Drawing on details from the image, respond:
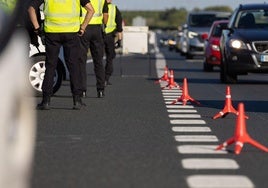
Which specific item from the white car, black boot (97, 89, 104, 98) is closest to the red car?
black boot (97, 89, 104, 98)

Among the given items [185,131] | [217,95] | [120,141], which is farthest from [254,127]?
[217,95]

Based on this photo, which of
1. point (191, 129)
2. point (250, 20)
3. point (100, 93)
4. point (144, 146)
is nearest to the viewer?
point (144, 146)

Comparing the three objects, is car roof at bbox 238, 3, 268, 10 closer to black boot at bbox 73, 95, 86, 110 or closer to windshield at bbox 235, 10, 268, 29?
windshield at bbox 235, 10, 268, 29

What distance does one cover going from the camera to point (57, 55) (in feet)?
47.2

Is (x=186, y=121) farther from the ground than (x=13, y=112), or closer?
closer

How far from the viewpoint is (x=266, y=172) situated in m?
7.90

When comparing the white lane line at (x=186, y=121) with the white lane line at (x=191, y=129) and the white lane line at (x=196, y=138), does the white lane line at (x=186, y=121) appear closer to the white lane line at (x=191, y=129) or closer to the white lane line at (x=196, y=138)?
the white lane line at (x=191, y=129)

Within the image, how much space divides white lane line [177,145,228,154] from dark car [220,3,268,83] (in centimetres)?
1250

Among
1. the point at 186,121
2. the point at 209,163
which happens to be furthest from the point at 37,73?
the point at 209,163

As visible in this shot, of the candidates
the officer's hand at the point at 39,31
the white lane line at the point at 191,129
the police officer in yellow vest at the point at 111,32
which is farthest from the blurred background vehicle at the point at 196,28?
the white lane line at the point at 191,129

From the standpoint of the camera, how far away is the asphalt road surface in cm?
748

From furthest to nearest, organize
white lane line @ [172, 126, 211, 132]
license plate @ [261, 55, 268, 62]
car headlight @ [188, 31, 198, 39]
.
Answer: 1. car headlight @ [188, 31, 198, 39]
2. license plate @ [261, 55, 268, 62]
3. white lane line @ [172, 126, 211, 132]

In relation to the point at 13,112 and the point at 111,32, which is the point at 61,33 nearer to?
the point at 111,32

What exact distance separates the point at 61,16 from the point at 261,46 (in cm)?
874
